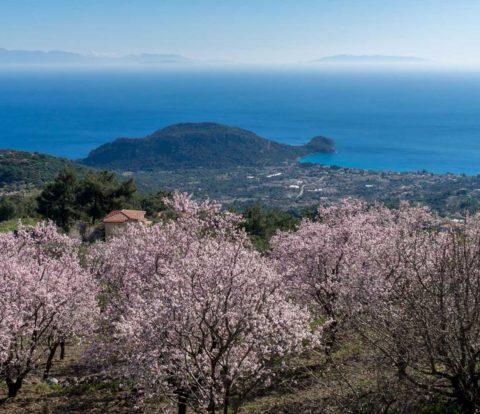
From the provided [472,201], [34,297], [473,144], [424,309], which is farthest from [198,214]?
[473,144]

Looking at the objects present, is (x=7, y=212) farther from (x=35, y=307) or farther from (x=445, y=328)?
(x=445, y=328)

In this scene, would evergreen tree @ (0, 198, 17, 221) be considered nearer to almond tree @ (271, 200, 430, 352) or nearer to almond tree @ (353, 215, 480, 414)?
almond tree @ (271, 200, 430, 352)

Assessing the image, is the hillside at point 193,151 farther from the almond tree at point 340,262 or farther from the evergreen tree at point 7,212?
the almond tree at point 340,262

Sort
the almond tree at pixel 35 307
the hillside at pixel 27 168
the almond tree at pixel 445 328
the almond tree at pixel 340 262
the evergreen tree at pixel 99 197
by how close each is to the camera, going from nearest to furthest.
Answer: the almond tree at pixel 445 328
the almond tree at pixel 35 307
the almond tree at pixel 340 262
the evergreen tree at pixel 99 197
the hillside at pixel 27 168

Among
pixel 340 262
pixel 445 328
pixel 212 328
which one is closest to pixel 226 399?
pixel 212 328

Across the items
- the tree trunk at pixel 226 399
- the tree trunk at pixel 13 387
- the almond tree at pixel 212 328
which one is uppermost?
the almond tree at pixel 212 328

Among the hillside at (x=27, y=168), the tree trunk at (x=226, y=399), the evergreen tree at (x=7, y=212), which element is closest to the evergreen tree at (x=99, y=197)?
the evergreen tree at (x=7, y=212)

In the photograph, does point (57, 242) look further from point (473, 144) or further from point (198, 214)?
point (473, 144)
